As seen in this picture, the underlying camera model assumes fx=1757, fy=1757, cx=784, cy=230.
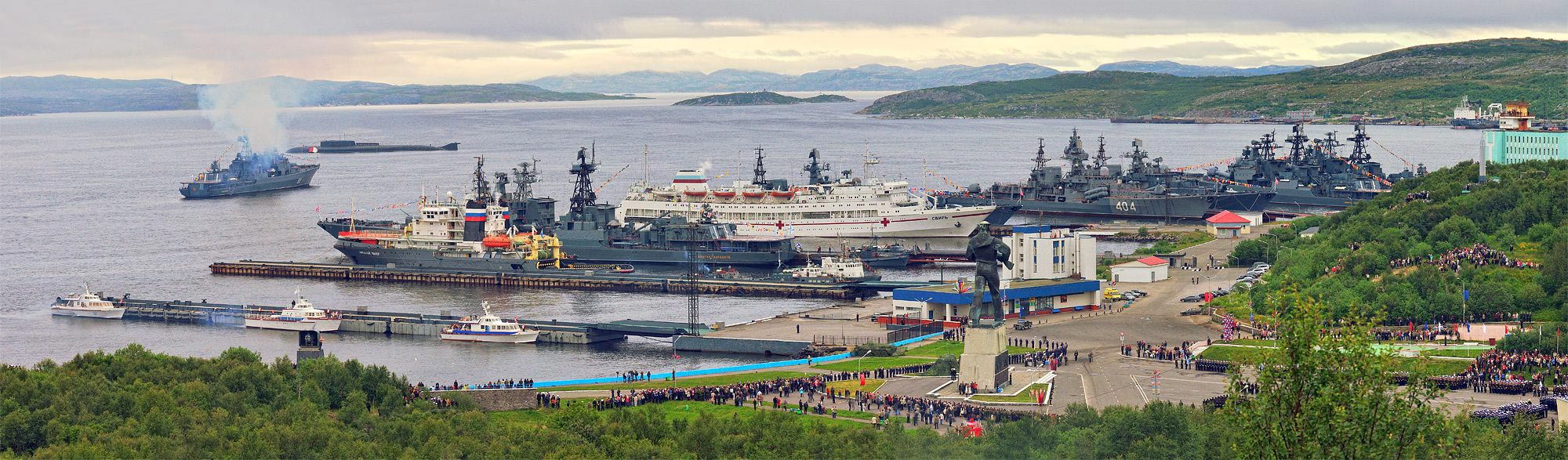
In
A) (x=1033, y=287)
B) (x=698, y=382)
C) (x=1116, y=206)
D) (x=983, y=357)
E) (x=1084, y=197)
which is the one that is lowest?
(x=698, y=382)

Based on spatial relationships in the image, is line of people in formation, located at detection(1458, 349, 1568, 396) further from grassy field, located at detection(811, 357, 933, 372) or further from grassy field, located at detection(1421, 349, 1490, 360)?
grassy field, located at detection(811, 357, 933, 372)

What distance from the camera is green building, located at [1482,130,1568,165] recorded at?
9450cm

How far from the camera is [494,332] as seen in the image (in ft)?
195

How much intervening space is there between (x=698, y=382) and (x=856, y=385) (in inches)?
190

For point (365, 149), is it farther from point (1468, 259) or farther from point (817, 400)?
point (817, 400)

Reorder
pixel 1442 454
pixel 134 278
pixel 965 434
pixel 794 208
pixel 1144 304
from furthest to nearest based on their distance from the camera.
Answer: pixel 794 208 → pixel 134 278 → pixel 1144 304 → pixel 965 434 → pixel 1442 454

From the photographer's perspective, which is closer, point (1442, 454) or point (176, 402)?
point (1442, 454)

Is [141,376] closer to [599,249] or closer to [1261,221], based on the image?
[599,249]

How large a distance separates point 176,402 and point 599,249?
1813 inches

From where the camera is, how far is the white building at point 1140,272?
6731cm

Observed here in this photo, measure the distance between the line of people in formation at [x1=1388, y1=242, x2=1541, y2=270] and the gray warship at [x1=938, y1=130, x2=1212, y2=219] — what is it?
44.2 metres

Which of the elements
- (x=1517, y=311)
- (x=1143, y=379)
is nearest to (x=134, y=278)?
(x=1143, y=379)

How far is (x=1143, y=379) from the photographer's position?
44156 mm

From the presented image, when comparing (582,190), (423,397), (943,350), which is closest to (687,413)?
(423,397)
